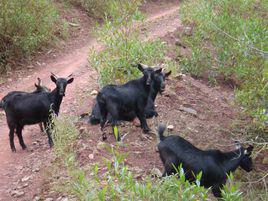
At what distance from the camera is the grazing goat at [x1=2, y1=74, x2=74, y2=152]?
8.48m

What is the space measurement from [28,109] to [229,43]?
610 cm

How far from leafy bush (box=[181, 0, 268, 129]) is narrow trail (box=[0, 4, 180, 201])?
2.98 metres

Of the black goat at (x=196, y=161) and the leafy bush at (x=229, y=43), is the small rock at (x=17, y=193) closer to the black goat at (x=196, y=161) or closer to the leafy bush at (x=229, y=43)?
the black goat at (x=196, y=161)

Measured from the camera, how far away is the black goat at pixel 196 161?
264 inches

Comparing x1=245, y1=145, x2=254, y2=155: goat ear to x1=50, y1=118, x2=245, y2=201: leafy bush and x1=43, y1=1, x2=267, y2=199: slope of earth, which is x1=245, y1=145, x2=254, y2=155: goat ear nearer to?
x1=43, y1=1, x2=267, y2=199: slope of earth

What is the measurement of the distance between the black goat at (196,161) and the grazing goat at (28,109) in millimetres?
2602

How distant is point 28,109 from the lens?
27.8 feet

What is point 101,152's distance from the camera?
7.46 meters

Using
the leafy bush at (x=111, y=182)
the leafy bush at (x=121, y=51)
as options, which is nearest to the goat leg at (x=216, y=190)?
the leafy bush at (x=111, y=182)

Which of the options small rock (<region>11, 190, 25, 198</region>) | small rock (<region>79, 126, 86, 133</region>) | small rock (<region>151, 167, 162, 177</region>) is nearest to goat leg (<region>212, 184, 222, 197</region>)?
small rock (<region>151, 167, 162, 177</region>)

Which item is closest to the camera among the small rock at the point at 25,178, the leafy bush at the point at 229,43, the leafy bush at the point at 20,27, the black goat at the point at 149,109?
the small rock at the point at 25,178

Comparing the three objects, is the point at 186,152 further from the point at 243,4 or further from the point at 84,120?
the point at 243,4

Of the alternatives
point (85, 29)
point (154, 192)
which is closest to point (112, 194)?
point (154, 192)

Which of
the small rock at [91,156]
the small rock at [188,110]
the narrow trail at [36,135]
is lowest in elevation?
the small rock at [188,110]
